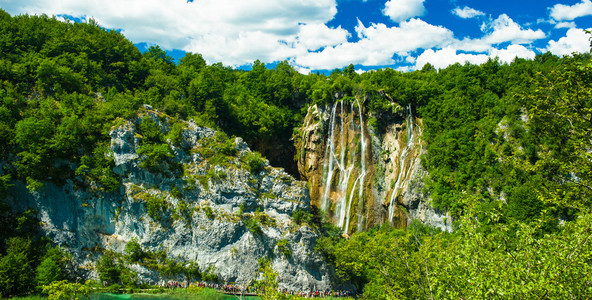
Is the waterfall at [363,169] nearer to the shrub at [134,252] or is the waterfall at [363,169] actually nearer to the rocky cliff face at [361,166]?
the rocky cliff face at [361,166]

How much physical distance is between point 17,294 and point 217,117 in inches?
1032

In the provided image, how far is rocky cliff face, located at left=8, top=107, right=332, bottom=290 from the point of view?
99.9ft

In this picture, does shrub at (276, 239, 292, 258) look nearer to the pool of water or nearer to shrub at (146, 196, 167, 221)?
the pool of water

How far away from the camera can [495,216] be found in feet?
26.2

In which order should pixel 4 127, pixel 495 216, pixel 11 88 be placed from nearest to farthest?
pixel 495 216 < pixel 4 127 < pixel 11 88

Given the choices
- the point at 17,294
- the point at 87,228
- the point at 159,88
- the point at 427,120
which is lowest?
the point at 17,294

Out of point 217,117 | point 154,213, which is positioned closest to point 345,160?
point 217,117

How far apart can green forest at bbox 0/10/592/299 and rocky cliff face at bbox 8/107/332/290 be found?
1300 millimetres

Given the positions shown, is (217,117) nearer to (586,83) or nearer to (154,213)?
(154,213)

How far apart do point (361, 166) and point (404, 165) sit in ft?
17.8

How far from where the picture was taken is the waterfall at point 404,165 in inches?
1628

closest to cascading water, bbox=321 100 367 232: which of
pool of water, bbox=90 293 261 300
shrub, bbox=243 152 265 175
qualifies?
shrub, bbox=243 152 265 175

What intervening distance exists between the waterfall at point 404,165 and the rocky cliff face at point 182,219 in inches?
529

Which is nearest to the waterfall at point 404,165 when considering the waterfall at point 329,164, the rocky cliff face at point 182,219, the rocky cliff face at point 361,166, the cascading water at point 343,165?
the rocky cliff face at point 361,166
